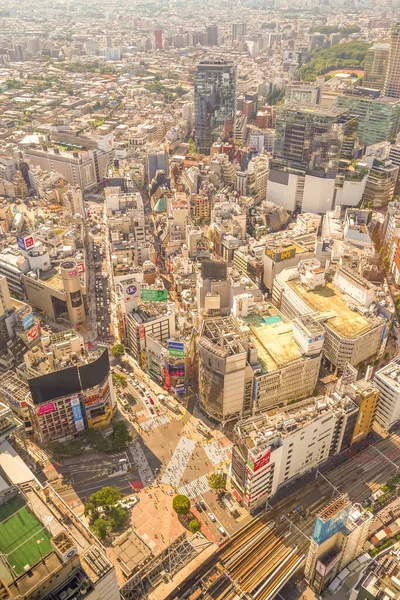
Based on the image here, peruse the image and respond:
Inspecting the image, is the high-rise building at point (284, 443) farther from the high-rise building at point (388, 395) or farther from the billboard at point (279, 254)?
the billboard at point (279, 254)

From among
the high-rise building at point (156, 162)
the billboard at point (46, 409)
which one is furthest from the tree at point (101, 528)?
the high-rise building at point (156, 162)

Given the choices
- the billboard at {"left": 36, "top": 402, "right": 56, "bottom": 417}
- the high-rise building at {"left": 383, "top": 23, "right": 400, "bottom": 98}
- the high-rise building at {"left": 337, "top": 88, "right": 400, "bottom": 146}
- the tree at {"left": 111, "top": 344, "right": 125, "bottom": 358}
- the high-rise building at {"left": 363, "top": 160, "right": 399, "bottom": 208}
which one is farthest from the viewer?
the high-rise building at {"left": 383, "top": 23, "right": 400, "bottom": 98}

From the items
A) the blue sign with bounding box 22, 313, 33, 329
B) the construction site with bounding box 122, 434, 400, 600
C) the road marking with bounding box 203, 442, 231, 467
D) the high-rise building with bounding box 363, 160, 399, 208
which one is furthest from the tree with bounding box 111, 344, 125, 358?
the high-rise building with bounding box 363, 160, 399, 208

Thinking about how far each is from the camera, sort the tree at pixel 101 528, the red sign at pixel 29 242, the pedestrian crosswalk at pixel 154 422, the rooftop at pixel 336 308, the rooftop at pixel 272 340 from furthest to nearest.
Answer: the red sign at pixel 29 242
the rooftop at pixel 336 308
the rooftop at pixel 272 340
the pedestrian crosswalk at pixel 154 422
the tree at pixel 101 528

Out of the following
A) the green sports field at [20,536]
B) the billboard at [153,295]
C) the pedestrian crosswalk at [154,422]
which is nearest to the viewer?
the green sports field at [20,536]

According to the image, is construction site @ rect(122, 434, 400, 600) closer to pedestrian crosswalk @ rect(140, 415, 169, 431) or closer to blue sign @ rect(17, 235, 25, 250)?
pedestrian crosswalk @ rect(140, 415, 169, 431)

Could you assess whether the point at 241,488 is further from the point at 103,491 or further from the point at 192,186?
the point at 192,186
